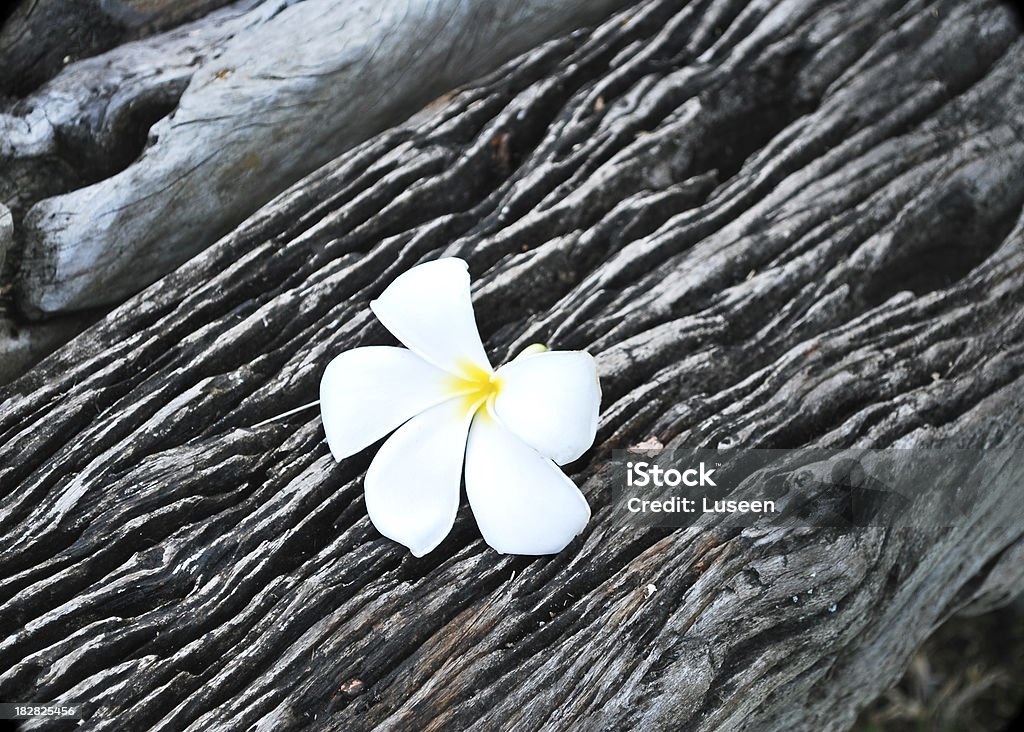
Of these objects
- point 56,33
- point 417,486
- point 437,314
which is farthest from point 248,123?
point 417,486

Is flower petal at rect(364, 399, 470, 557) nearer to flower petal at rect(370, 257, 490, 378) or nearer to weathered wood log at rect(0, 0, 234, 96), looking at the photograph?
flower petal at rect(370, 257, 490, 378)

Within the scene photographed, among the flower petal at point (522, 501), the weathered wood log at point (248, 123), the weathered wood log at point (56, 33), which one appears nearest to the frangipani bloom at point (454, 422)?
the flower petal at point (522, 501)

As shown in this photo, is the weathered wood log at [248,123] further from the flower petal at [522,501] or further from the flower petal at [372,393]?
the flower petal at [522,501]

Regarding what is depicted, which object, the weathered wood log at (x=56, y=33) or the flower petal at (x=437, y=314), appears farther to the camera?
the weathered wood log at (x=56, y=33)

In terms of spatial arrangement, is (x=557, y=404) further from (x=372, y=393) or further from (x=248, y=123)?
(x=248, y=123)

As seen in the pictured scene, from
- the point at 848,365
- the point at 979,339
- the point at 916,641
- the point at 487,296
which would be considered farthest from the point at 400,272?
the point at 916,641

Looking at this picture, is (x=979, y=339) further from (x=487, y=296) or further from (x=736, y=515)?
(x=487, y=296)

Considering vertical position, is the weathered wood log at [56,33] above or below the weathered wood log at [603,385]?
above
